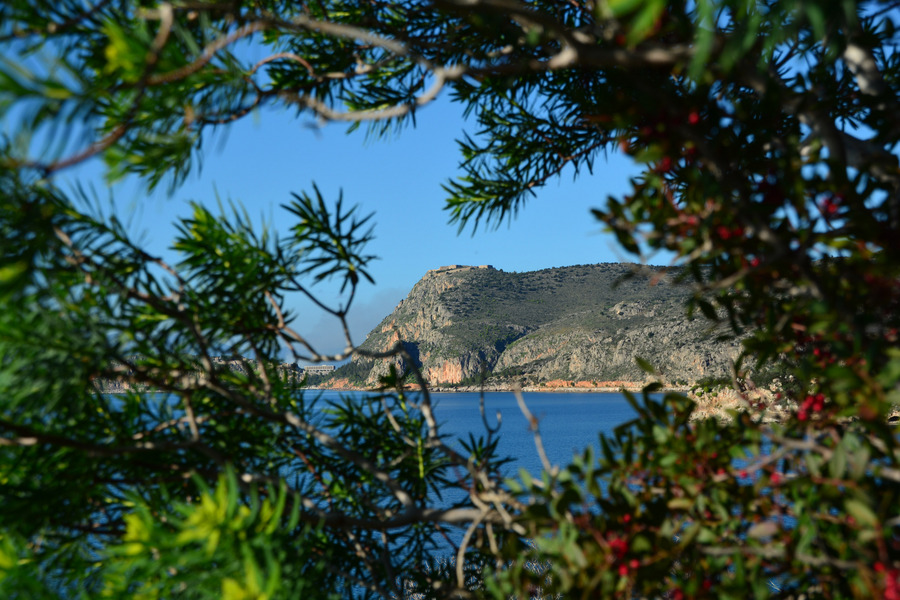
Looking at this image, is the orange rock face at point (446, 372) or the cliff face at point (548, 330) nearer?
the cliff face at point (548, 330)

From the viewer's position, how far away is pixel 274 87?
204 cm

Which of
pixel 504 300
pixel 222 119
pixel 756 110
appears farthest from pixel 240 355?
pixel 504 300

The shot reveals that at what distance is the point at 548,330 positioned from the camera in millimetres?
62250

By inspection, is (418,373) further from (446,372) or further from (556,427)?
(446,372)

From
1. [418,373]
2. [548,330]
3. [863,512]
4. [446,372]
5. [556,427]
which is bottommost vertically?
[556,427]

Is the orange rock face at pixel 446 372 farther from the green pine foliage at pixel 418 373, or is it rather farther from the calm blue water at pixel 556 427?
the green pine foliage at pixel 418 373

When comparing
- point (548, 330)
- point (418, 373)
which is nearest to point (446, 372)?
point (548, 330)

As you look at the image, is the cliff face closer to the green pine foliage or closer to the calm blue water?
the calm blue water

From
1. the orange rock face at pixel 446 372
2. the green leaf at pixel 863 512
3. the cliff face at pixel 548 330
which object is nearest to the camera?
the green leaf at pixel 863 512

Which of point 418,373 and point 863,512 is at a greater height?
point 418,373

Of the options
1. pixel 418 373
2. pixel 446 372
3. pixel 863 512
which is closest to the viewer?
pixel 863 512

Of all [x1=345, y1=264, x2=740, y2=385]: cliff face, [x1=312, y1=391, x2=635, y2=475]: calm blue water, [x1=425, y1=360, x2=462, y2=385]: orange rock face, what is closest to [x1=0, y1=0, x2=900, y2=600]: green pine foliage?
[x1=312, y1=391, x2=635, y2=475]: calm blue water

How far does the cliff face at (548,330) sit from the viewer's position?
46.5 m

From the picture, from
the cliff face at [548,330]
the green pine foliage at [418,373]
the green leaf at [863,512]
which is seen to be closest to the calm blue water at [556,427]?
the cliff face at [548,330]
